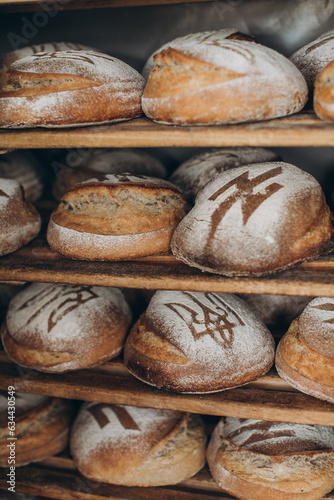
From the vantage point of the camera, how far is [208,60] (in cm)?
109

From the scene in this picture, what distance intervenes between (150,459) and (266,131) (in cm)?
107

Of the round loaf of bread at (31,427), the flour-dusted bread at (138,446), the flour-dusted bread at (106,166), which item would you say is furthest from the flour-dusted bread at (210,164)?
the round loaf of bread at (31,427)

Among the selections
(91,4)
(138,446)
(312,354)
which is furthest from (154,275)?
(91,4)

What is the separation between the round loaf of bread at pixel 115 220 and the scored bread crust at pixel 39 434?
0.67 m

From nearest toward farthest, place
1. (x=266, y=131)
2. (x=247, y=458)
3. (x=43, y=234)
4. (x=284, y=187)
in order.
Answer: (x=266, y=131), (x=284, y=187), (x=247, y=458), (x=43, y=234)

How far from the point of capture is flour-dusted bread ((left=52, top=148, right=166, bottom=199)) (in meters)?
1.72

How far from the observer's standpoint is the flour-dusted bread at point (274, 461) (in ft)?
4.13

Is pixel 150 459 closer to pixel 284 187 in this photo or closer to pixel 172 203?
pixel 172 203

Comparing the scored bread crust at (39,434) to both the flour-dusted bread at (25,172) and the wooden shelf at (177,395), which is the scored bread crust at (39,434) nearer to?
the wooden shelf at (177,395)

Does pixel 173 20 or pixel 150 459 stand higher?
pixel 173 20

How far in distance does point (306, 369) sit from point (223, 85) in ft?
2.61

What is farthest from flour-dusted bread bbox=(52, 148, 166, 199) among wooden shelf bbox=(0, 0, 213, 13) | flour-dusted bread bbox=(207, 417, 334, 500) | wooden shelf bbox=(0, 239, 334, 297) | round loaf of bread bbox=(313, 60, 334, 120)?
flour-dusted bread bbox=(207, 417, 334, 500)

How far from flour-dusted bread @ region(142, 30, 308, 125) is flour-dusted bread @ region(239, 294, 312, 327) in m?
0.71

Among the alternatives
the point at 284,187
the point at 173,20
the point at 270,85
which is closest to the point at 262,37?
the point at 173,20
